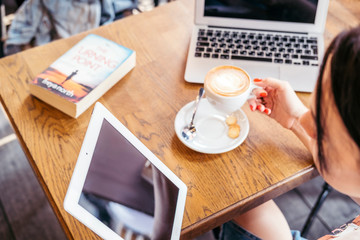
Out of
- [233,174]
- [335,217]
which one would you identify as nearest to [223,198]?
[233,174]

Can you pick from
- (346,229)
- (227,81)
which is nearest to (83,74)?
(227,81)

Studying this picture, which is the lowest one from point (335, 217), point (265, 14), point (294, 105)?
point (335, 217)

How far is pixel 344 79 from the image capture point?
510 millimetres

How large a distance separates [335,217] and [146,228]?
3.46ft

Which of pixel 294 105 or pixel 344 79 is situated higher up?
pixel 344 79

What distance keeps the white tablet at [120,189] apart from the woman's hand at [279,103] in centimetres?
31

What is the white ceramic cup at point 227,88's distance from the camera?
77 cm

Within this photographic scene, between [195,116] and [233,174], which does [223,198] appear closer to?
[233,174]

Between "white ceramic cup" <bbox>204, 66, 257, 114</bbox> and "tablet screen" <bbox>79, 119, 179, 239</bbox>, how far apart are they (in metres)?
0.22

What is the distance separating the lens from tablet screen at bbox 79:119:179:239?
0.61 m

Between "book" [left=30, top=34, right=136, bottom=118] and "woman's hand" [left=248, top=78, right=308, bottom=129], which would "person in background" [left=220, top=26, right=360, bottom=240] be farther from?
"book" [left=30, top=34, right=136, bottom=118]

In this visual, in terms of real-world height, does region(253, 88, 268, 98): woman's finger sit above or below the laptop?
below

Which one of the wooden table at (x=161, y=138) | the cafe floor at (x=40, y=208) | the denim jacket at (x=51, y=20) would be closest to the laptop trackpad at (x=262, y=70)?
the wooden table at (x=161, y=138)

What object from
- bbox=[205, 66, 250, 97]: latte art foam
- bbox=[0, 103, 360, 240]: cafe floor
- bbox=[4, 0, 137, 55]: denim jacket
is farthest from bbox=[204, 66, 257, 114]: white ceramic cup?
bbox=[4, 0, 137, 55]: denim jacket
